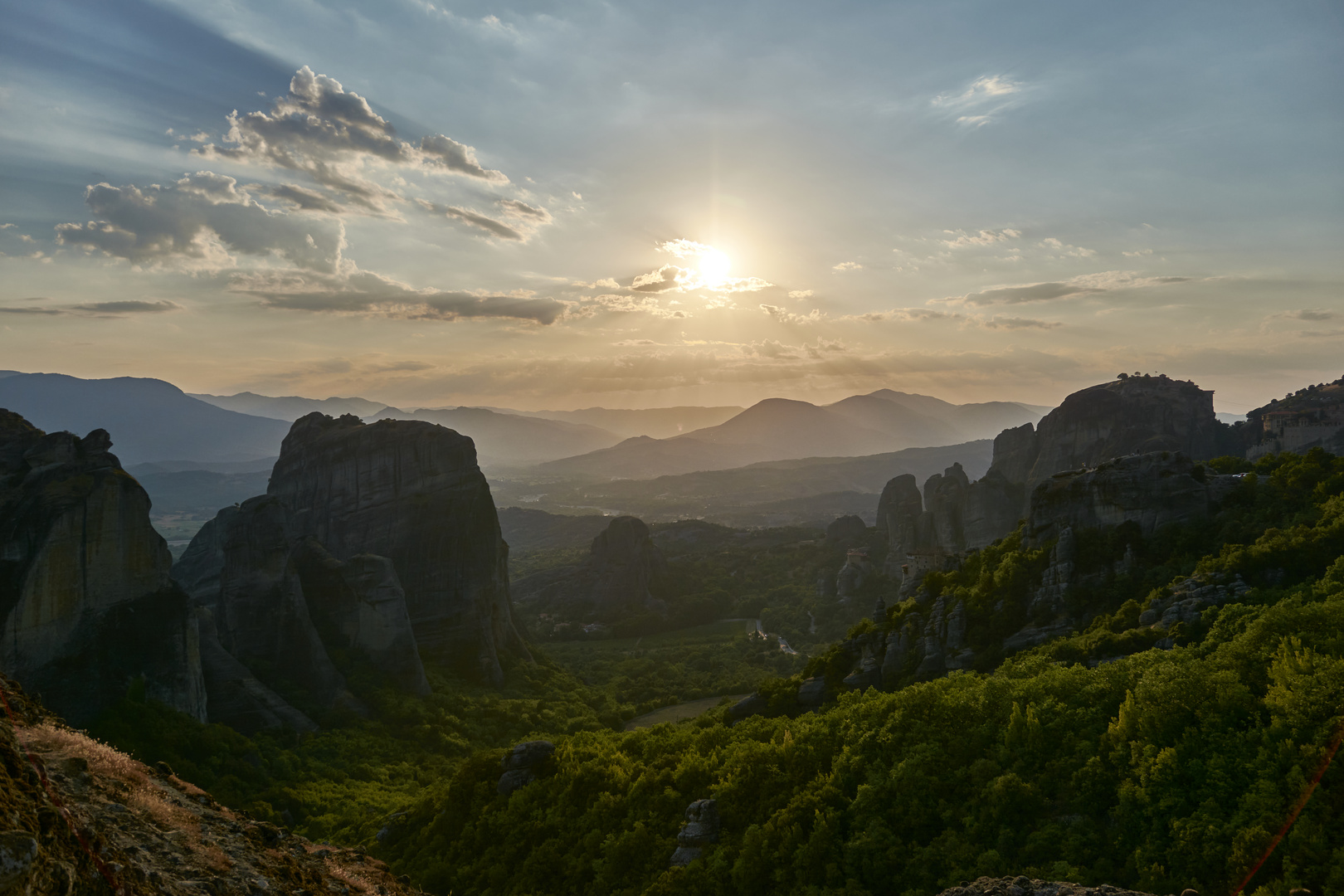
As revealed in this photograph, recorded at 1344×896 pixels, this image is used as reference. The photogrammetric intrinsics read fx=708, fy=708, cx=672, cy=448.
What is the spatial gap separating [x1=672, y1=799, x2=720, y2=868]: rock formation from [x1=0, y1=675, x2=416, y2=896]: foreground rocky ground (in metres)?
9.21

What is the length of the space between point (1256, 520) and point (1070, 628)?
10602 millimetres

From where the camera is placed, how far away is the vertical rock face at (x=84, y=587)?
3759cm

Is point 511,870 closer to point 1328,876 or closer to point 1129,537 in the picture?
point 1328,876

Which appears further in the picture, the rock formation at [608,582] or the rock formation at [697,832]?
the rock formation at [608,582]

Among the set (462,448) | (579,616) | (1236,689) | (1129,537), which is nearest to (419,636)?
(462,448)

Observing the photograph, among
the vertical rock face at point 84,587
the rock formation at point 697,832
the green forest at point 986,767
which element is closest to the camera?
the green forest at point 986,767

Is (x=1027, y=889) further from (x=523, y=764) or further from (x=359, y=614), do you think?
(x=359, y=614)

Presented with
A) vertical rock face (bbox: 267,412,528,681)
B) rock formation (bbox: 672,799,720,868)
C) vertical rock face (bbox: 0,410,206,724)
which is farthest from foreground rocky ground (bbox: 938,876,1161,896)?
vertical rock face (bbox: 267,412,528,681)

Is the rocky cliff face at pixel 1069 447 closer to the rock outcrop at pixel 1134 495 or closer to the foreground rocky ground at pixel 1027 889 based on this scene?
the rock outcrop at pixel 1134 495

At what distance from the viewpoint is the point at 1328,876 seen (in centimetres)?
1428

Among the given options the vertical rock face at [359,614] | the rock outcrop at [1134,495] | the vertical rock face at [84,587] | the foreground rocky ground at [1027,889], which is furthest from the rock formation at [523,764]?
the rock outcrop at [1134,495]

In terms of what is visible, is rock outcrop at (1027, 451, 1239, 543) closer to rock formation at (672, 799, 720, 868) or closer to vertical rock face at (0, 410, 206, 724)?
rock formation at (672, 799, 720, 868)

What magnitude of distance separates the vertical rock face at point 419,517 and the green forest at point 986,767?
19.2 meters

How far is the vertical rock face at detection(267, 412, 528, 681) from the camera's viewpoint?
228ft
